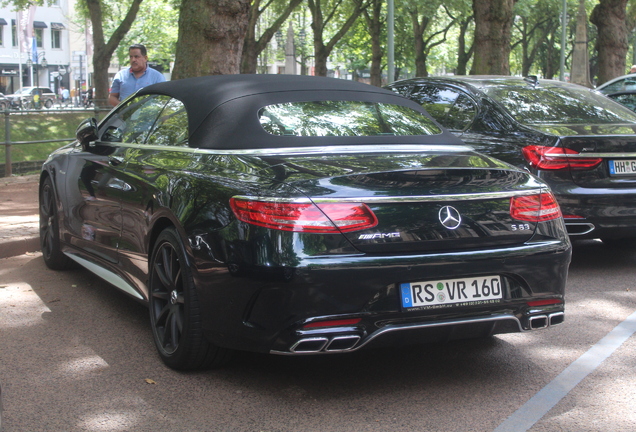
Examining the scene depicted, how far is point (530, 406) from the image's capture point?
399 cm

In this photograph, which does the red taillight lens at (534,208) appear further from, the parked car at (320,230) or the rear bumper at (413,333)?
the rear bumper at (413,333)

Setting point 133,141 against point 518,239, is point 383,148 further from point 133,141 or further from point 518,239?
point 133,141

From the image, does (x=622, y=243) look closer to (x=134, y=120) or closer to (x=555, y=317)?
(x=555, y=317)

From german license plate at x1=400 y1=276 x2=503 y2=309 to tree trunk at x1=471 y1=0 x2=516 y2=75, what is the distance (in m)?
14.5

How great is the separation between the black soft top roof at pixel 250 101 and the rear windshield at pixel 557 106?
7.66ft

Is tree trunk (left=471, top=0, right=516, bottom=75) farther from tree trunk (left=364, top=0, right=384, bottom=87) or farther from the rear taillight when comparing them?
tree trunk (left=364, top=0, right=384, bottom=87)

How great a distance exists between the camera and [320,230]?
378 cm

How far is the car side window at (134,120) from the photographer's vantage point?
18.0 ft

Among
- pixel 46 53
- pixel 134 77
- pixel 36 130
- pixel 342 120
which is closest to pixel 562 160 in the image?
pixel 342 120

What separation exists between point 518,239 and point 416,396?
88cm

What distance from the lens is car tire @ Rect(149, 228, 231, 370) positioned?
4227mm

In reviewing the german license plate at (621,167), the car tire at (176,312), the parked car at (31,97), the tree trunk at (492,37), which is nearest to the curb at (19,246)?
the car tire at (176,312)

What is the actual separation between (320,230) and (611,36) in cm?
2295

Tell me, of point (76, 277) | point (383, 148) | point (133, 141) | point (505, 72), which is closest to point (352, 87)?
point (383, 148)
